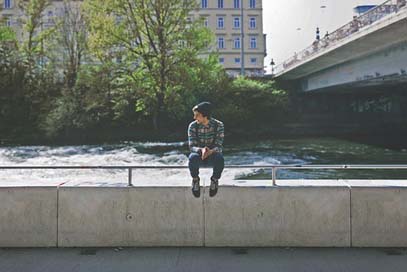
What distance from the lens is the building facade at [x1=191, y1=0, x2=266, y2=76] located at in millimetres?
78562

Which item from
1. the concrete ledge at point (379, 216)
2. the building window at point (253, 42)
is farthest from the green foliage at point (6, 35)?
the building window at point (253, 42)

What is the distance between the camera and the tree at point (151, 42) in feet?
119

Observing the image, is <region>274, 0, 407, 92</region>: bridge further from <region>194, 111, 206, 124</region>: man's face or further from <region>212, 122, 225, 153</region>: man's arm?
<region>194, 111, 206, 124</region>: man's face

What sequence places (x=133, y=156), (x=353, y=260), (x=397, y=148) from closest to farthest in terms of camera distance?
(x=353, y=260) → (x=133, y=156) → (x=397, y=148)

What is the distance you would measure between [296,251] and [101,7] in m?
35.1

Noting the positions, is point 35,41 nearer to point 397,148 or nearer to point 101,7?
A: point 101,7

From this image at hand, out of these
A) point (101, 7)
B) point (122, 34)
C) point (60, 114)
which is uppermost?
point (101, 7)

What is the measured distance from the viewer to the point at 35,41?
46.3 m

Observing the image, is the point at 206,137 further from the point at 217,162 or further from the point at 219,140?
the point at 217,162

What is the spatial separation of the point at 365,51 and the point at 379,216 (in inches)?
865

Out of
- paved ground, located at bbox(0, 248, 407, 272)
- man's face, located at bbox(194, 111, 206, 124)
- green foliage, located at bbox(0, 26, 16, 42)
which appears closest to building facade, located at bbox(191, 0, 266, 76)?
green foliage, located at bbox(0, 26, 16, 42)

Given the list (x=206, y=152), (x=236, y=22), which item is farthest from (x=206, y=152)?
(x=236, y=22)

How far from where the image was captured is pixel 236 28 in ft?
259

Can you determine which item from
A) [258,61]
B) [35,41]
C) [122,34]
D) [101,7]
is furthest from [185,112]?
[258,61]
